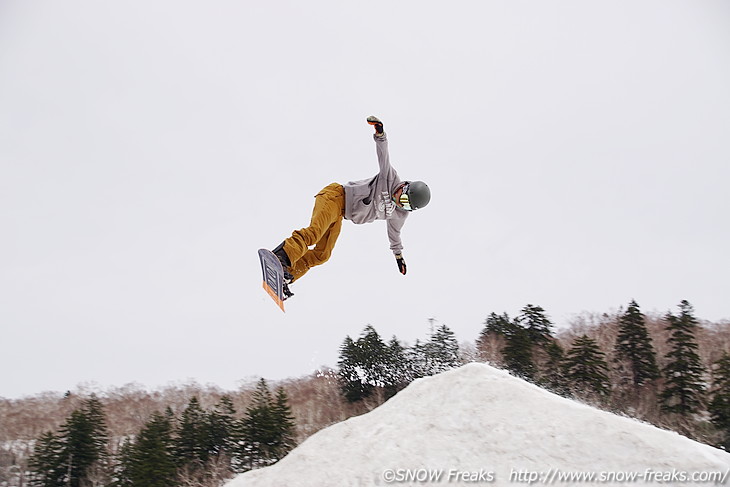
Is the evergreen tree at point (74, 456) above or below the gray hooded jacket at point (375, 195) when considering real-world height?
below

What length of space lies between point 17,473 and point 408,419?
17306mm

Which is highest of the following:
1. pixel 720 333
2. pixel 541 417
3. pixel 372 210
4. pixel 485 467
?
pixel 720 333

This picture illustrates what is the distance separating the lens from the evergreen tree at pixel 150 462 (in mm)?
13438

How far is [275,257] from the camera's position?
511 cm

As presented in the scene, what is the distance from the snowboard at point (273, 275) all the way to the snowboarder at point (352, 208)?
0.12m

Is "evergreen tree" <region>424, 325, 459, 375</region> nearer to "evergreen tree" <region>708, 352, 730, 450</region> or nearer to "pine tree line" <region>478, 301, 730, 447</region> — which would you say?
"pine tree line" <region>478, 301, 730, 447</region>

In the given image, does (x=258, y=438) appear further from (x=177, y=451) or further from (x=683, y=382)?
(x=683, y=382)

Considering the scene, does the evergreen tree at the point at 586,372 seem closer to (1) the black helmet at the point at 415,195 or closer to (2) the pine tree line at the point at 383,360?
(2) the pine tree line at the point at 383,360

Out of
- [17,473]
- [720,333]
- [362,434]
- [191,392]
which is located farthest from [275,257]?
[720,333]

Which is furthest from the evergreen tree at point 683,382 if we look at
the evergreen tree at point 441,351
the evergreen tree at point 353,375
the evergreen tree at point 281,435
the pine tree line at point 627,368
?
the evergreen tree at point 281,435

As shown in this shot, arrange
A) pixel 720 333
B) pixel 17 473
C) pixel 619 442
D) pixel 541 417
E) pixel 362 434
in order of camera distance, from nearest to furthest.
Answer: pixel 619 442
pixel 541 417
pixel 362 434
pixel 17 473
pixel 720 333

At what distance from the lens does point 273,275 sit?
207 inches

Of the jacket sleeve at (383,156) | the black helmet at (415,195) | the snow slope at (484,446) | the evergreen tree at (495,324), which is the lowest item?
the snow slope at (484,446)

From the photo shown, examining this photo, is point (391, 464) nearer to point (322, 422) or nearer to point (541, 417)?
point (541, 417)
